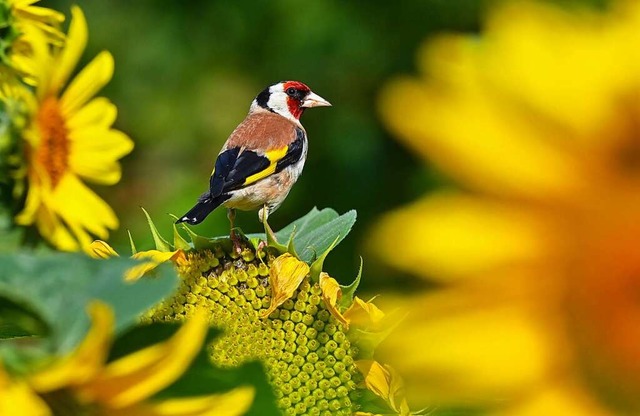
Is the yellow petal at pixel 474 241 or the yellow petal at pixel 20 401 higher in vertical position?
the yellow petal at pixel 474 241

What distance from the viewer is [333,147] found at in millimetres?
1971

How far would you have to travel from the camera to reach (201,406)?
14 cm

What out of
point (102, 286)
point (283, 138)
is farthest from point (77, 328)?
point (283, 138)

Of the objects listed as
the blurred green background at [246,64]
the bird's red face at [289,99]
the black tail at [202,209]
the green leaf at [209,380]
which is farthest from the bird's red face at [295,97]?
the blurred green background at [246,64]

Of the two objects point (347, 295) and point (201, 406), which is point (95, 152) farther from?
point (201, 406)

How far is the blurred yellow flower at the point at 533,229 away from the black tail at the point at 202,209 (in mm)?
177

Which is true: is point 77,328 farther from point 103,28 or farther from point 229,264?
point 103,28

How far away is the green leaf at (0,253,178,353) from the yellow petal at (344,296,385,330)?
0.41 feet

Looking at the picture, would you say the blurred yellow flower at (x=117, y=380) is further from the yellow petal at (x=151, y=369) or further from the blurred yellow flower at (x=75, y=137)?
the blurred yellow flower at (x=75, y=137)

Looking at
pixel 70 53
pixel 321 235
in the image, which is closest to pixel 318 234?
pixel 321 235

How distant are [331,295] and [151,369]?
137 mm

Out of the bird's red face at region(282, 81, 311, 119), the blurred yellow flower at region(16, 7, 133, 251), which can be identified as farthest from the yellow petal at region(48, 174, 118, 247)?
the bird's red face at region(282, 81, 311, 119)

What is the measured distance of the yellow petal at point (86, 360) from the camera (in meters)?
0.13

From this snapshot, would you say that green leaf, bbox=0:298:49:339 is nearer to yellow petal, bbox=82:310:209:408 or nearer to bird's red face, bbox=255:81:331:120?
yellow petal, bbox=82:310:209:408
